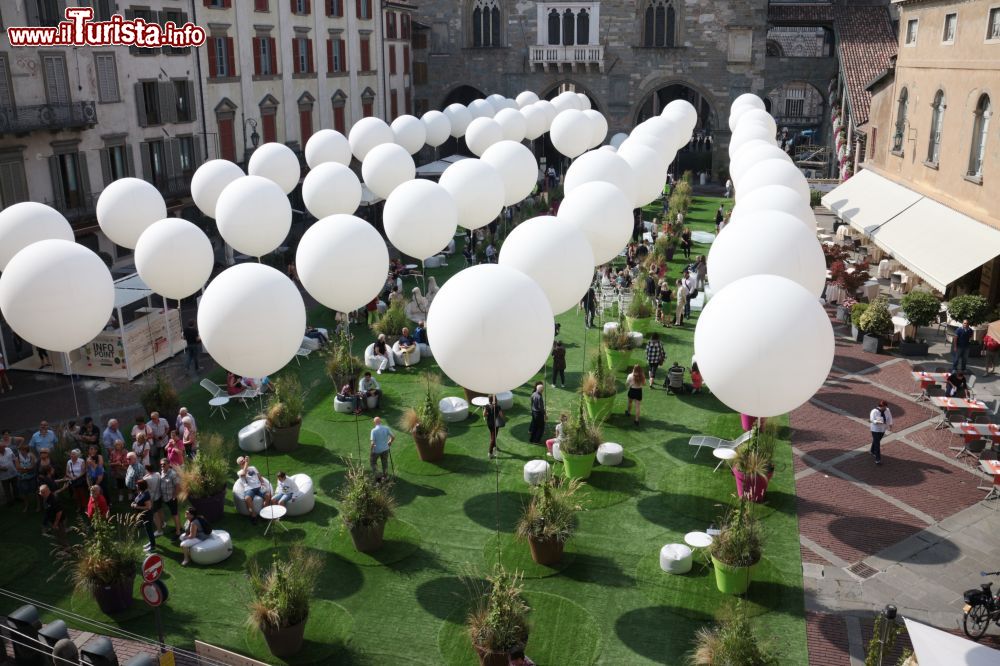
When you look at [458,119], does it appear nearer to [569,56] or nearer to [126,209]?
[569,56]

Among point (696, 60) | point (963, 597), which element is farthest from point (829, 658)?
point (696, 60)

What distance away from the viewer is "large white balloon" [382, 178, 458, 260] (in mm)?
17484

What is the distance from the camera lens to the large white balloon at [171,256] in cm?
1542

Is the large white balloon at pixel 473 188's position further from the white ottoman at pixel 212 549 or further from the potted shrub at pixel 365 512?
the white ottoman at pixel 212 549

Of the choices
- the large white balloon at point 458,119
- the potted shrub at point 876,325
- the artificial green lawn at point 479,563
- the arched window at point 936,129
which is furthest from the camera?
the large white balloon at point 458,119

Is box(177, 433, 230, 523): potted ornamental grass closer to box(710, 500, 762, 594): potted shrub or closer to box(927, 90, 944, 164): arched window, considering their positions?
box(710, 500, 762, 594): potted shrub

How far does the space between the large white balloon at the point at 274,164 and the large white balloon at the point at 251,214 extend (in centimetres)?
412

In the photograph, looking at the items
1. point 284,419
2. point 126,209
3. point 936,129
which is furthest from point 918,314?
point 126,209

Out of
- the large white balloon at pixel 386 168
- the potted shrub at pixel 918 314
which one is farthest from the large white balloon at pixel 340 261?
the potted shrub at pixel 918 314

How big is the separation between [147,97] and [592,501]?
22.9 m

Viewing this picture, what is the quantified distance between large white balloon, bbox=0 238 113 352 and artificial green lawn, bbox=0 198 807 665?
3.09m

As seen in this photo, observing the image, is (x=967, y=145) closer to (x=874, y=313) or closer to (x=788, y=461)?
(x=874, y=313)

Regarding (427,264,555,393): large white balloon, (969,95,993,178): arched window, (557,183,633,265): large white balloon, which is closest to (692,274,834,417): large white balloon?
(427,264,555,393): large white balloon

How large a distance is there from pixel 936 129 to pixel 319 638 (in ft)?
72.9
